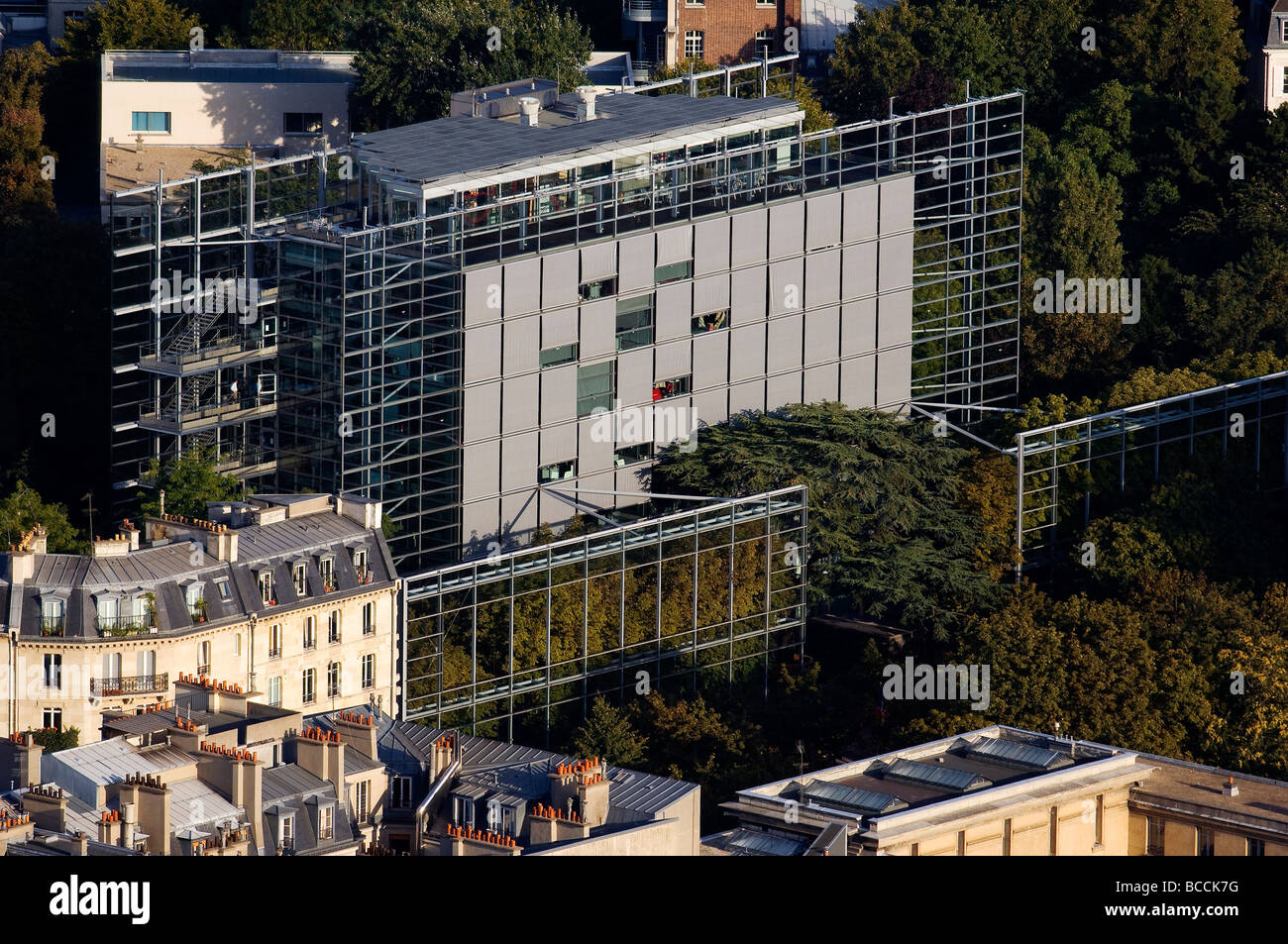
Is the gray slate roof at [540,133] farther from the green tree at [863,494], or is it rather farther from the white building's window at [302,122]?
the white building's window at [302,122]

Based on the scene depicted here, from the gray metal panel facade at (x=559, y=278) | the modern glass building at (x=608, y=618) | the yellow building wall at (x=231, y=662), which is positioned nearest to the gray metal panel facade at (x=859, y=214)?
the gray metal panel facade at (x=559, y=278)

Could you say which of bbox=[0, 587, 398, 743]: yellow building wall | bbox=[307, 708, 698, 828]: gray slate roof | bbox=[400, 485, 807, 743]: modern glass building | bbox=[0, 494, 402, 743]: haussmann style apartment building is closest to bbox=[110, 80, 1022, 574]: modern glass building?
bbox=[400, 485, 807, 743]: modern glass building

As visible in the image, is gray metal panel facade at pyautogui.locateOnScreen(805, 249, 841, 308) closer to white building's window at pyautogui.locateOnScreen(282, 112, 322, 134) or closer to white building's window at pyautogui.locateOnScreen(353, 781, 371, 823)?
white building's window at pyautogui.locateOnScreen(353, 781, 371, 823)

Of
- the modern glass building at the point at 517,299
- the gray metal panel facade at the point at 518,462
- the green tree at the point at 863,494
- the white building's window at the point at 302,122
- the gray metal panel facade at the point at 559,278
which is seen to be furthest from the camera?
the white building's window at the point at 302,122

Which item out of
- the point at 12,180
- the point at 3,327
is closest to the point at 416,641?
the point at 3,327

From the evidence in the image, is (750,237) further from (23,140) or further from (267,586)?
(23,140)
